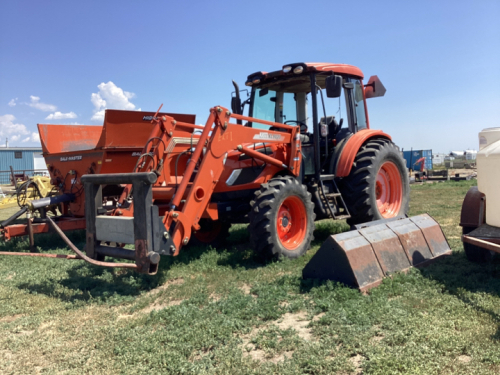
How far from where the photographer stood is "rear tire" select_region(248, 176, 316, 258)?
5.38m

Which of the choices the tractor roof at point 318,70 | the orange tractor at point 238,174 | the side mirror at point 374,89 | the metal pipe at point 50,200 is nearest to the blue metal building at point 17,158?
the metal pipe at point 50,200

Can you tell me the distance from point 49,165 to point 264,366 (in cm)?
747

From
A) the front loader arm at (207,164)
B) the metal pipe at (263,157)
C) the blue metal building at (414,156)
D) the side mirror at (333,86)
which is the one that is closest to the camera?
the front loader arm at (207,164)

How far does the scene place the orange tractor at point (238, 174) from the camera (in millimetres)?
4734

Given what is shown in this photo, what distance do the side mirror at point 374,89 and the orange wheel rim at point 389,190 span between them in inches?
53.2

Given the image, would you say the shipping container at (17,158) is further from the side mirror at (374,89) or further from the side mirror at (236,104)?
the side mirror at (374,89)

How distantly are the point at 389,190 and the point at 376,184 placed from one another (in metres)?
0.52

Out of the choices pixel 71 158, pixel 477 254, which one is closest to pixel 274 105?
pixel 477 254

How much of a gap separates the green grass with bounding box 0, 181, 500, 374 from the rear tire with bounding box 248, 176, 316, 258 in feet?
0.91

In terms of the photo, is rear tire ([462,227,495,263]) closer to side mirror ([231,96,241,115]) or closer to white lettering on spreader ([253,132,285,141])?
white lettering on spreader ([253,132,285,141])

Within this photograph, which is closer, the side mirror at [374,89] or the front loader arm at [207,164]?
the front loader arm at [207,164]

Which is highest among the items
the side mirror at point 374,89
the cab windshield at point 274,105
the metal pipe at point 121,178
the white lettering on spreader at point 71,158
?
the side mirror at point 374,89

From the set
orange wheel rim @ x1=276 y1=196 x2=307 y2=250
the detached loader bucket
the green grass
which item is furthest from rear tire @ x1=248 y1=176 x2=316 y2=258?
the detached loader bucket

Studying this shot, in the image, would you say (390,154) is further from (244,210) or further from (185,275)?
(185,275)
